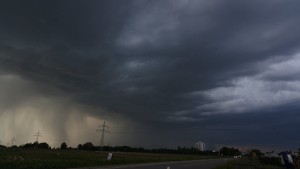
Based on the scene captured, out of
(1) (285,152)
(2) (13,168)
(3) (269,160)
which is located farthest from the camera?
(3) (269,160)

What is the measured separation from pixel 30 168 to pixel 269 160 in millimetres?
64411

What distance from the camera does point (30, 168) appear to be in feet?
123

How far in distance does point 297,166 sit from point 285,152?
1515 centimetres

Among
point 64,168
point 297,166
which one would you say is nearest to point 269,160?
point 297,166

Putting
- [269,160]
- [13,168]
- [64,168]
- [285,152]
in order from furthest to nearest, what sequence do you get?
[269,160]
[64,168]
[13,168]
[285,152]

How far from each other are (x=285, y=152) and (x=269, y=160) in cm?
6542

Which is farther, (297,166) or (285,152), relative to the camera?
(297,166)

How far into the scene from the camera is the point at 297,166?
38.6m

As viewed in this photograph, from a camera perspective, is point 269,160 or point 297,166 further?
point 269,160

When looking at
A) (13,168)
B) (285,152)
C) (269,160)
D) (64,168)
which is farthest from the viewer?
(269,160)

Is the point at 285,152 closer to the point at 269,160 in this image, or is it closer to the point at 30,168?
the point at 30,168

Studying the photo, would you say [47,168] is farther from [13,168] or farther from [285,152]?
[285,152]

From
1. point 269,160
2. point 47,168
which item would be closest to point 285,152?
point 47,168

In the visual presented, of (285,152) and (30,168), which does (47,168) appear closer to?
(30,168)
